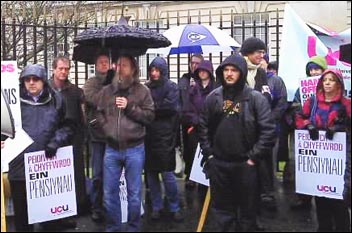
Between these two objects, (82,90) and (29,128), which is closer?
(29,128)

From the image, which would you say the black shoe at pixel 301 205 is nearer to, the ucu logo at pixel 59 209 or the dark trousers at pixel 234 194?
the dark trousers at pixel 234 194

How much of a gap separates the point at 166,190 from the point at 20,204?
182 centimetres

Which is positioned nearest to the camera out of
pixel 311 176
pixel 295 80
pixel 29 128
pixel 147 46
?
pixel 29 128

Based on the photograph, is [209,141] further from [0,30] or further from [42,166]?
[0,30]

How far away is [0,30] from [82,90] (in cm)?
126

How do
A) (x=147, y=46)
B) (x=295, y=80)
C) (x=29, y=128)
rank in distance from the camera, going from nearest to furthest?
1. (x=29, y=128)
2. (x=147, y=46)
3. (x=295, y=80)

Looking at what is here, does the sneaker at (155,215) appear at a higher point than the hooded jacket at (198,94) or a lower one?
lower

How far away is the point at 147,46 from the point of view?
7.04m

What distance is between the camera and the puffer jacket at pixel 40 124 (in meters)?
6.17

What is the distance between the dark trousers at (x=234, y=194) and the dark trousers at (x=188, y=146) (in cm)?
192

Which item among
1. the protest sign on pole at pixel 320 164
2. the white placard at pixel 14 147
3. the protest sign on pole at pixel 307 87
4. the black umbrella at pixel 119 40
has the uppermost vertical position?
the black umbrella at pixel 119 40

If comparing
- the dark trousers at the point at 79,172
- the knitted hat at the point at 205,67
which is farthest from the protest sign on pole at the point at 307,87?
the dark trousers at the point at 79,172

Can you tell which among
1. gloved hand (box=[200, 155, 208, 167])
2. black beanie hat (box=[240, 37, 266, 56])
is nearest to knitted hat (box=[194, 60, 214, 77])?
black beanie hat (box=[240, 37, 266, 56])

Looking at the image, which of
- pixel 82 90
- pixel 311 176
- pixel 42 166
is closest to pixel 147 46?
pixel 82 90
